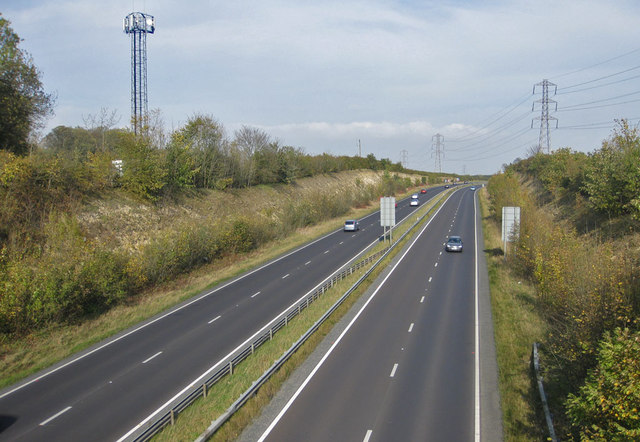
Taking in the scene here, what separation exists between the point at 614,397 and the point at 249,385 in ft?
33.5

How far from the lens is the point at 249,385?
14.4 metres

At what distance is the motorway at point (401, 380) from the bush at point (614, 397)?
3833mm

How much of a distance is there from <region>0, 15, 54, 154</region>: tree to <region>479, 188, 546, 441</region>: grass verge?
34.1 m

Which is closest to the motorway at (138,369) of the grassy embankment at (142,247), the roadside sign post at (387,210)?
the grassy embankment at (142,247)

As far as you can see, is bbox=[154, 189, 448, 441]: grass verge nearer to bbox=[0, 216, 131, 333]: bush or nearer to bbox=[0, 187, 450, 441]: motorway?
bbox=[0, 187, 450, 441]: motorway

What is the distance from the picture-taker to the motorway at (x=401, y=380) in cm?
1195


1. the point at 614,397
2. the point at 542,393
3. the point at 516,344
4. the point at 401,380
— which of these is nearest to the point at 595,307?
the point at 542,393

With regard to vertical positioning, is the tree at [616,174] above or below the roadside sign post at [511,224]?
above

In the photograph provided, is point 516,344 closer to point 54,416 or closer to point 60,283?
point 54,416

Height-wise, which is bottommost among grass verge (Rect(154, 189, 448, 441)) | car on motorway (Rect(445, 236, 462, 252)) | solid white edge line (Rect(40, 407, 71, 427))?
solid white edge line (Rect(40, 407, 71, 427))

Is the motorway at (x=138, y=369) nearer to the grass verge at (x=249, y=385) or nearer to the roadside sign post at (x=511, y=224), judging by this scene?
the grass verge at (x=249, y=385)

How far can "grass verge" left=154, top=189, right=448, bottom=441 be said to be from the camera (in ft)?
39.0

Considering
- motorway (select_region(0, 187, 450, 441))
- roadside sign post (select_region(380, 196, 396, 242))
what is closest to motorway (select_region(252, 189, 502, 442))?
motorway (select_region(0, 187, 450, 441))

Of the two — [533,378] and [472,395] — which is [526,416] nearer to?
[472,395]
